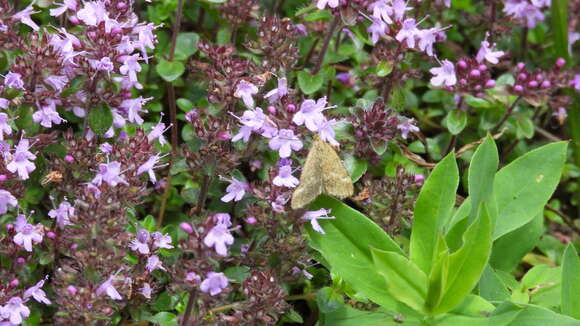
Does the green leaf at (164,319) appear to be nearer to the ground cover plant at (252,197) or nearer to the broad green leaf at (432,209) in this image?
the ground cover plant at (252,197)

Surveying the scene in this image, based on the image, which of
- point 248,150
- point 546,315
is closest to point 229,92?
point 248,150

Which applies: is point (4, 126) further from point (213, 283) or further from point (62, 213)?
point (213, 283)

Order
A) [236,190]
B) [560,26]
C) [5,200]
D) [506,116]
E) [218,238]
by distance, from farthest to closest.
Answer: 1. [560,26]
2. [506,116]
3. [236,190]
4. [5,200]
5. [218,238]

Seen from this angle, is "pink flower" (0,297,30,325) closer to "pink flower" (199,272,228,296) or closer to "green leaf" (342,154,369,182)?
"pink flower" (199,272,228,296)

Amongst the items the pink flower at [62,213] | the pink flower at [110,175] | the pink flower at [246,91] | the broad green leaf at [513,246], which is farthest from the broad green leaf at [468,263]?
the pink flower at [62,213]

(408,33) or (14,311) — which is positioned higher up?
(408,33)

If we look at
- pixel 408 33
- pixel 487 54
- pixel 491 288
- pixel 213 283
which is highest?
pixel 408 33

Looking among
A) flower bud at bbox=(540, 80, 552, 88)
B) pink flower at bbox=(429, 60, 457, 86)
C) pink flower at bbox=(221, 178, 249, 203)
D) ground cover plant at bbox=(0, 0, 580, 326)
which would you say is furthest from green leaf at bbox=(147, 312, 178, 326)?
flower bud at bbox=(540, 80, 552, 88)

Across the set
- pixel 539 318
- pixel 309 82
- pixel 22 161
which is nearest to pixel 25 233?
pixel 22 161

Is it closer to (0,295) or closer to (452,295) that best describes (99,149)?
(0,295)
